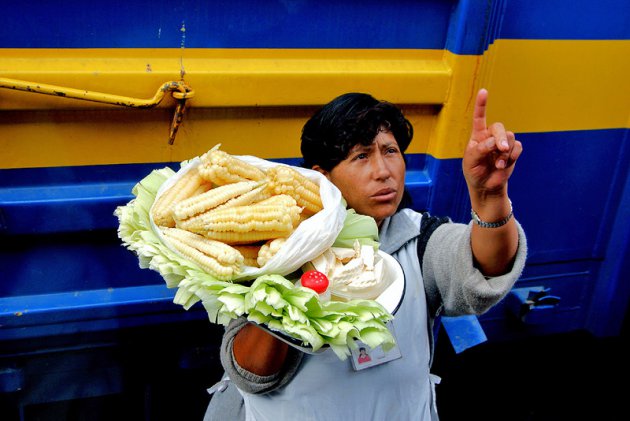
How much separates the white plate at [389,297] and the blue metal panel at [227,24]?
3.62 ft

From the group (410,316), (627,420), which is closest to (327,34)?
(410,316)

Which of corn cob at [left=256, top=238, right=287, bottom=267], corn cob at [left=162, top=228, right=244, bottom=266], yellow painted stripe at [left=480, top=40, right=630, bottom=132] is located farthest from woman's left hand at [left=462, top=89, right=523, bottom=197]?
yellow painted stripe at [left=480, top=40, right=630, bottom=132]

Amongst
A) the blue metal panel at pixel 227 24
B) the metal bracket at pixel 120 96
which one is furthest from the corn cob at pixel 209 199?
the blue metal panel at pixel 227 24

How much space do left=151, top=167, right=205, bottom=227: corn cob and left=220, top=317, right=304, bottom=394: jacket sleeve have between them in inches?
14.7

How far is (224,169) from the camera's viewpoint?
1438 mm

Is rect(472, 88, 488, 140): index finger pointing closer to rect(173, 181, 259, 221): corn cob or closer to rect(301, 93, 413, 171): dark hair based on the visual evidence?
rect(301, 93, 413, 171): dark hair

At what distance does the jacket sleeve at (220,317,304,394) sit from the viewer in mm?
1548

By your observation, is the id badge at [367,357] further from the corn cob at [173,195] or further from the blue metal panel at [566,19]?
the blue metal panel at [566,19]

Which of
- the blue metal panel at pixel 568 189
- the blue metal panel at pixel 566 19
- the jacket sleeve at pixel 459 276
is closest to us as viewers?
the jacket sleeve at pixel 459 276

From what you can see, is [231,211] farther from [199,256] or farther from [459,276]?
[459,276]

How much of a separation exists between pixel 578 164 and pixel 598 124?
221mm

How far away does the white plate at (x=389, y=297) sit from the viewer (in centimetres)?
129

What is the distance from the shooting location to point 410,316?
66.6 inches

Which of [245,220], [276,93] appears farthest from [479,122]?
[276,93]
